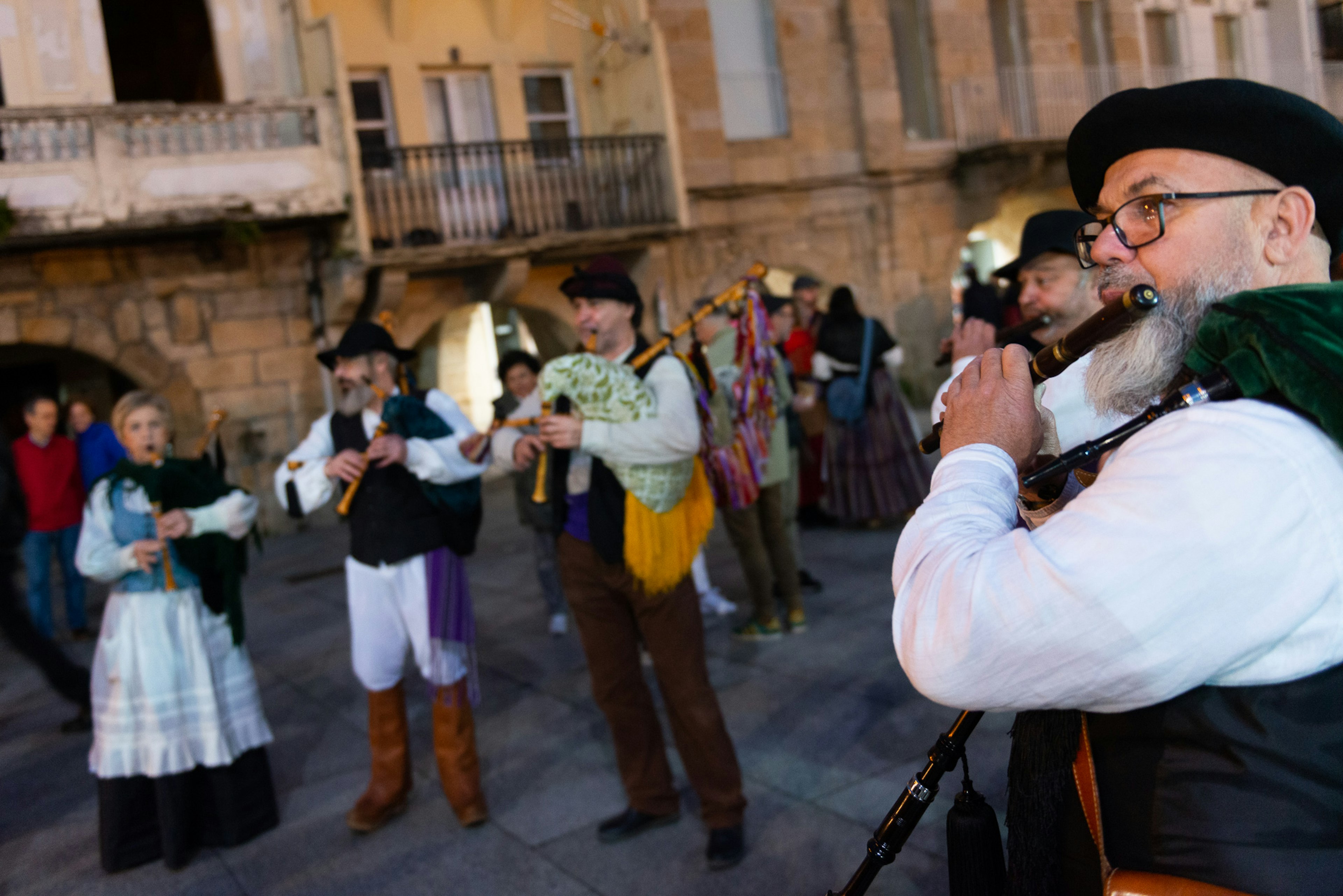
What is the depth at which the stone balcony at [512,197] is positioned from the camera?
11.7 meters

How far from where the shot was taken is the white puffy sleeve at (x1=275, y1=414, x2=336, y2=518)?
4.25 m

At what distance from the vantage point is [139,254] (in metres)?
11.2

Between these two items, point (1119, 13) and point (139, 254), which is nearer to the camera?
point (139, 254)

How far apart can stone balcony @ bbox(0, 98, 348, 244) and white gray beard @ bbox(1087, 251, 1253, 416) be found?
1064 cm

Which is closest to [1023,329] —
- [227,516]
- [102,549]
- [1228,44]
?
[227,516]

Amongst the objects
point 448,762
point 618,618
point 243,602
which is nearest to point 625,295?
point 618,618

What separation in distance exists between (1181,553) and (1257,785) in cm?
34

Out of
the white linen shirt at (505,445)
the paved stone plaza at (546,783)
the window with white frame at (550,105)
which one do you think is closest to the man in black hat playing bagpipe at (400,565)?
the white linen shirt at (505,445)

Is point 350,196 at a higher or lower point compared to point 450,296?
higher

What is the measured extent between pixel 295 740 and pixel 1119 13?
51.3ft

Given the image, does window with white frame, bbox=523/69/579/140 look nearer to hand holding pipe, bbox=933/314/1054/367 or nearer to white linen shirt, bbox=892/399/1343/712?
hand holding pipe, bbox=933/314/1054/367

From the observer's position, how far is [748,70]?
44.4 ft

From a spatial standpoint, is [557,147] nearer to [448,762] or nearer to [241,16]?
[241,16]

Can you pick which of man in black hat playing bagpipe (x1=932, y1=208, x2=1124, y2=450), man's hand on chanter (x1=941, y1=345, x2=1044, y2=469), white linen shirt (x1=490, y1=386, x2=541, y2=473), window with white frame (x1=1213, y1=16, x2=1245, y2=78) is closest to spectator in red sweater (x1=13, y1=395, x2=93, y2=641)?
white linen shirt (x1=490, y1=386, x2=541, y2=473)
